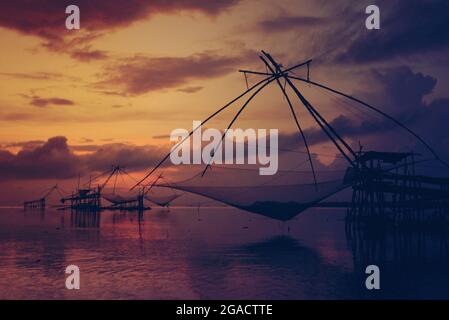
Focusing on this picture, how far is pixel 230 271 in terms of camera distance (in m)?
20.8

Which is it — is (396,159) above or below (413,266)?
above

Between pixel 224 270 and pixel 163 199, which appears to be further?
pixel 163 199

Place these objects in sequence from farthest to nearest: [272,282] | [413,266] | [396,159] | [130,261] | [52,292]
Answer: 1. [396,159]
2. [130,261]
3. [413,266]
4. [272,282]
5. [52,292]

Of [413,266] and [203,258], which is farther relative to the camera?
[203,258]

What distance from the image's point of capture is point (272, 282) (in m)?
18.3

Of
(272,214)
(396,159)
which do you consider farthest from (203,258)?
(396,159)

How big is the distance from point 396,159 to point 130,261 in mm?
23482

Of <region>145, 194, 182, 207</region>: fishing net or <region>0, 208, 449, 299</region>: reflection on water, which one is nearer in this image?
<region>0, 208, 449, 299</region>: reflection on water

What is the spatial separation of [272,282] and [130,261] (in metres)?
9.02

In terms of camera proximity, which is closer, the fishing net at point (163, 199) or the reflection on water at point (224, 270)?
the reflection on water at point (224, 270)

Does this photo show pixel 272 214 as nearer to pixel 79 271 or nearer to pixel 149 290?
pixel 79 271
